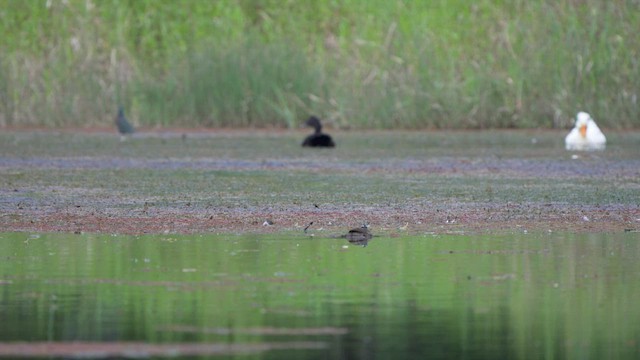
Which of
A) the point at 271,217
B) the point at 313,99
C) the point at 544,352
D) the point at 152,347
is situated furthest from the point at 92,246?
the point at 313,99

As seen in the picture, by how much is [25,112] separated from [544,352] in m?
16.6

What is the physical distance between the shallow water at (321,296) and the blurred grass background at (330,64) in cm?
1208

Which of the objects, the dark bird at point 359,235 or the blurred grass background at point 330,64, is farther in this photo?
the blurred grass background at point 330,64

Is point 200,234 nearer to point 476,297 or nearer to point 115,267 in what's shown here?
point 115,267

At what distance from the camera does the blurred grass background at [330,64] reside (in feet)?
67.4

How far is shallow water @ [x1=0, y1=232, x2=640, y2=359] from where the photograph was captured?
5.16 meters


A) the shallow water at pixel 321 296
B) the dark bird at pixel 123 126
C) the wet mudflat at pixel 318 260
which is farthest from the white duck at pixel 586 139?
the shallow water at pixel 321 296

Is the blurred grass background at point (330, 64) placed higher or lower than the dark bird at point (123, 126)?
higher

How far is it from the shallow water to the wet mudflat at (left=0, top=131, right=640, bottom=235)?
77 centimetres

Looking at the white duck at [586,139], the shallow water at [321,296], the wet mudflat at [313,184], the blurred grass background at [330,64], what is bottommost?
the shallow water at [321,296]

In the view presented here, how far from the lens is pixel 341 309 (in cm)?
591

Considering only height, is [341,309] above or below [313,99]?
below

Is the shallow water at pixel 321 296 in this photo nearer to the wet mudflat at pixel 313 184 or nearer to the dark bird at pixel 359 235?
the dark bird at pixel 359 235

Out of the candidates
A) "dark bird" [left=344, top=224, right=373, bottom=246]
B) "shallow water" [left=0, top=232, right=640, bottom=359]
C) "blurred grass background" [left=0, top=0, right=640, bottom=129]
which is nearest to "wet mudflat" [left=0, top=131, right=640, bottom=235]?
"dark bird" [left=344, top=224, right=373, bottom=246]
